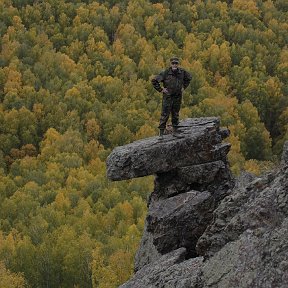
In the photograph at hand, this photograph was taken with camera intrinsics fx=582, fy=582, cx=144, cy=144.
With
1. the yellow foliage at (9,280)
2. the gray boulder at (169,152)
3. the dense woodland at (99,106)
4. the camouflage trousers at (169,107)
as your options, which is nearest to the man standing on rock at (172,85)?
the camouflage trousers at (169,107)

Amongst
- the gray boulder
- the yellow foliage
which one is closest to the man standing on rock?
the gray boulder

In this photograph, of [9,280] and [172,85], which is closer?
[172,85]

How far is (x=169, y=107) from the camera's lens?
28484mm

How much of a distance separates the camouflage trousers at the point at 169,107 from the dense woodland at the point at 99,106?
41304mm

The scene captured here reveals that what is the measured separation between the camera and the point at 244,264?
16.2 metres

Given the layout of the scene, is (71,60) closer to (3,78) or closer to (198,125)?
(3,78)

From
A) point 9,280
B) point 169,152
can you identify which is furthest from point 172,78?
point 9,280

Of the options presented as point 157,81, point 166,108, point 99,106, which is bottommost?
→ point 99,106

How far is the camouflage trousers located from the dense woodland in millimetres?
41304

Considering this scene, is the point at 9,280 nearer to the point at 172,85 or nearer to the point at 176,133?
the point at 176,133

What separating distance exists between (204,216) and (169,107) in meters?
5.87

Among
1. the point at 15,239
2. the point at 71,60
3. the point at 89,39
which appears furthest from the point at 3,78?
the point at 15,239

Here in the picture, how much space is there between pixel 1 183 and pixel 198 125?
3263 inches

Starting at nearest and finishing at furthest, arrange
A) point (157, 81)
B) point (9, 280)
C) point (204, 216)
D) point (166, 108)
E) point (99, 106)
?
1. point (204, 216)
2. point (157, 81)
3. point (166, 108)
4. point (9, 280)
5. point (99, 106)
